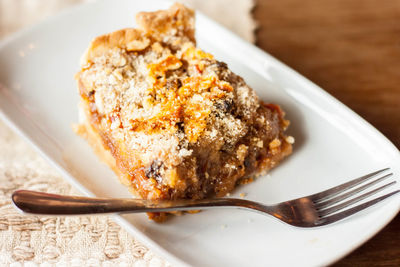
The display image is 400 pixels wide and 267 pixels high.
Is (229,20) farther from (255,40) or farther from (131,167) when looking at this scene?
(131,167)

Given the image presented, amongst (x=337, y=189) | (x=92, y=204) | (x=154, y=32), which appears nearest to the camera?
(x=92, y=204)

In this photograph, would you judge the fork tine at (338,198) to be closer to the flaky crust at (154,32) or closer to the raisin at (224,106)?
the raisin at (224,106)

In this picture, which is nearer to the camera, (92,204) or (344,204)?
(92,204)

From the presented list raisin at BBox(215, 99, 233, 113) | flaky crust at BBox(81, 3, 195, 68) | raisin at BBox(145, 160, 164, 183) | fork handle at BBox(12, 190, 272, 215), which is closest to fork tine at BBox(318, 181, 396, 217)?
fork handle at BBox(12, 190, 272, 215)

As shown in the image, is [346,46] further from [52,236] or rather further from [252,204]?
[52,236]

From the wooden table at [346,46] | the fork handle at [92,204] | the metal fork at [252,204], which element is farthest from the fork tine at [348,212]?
the wooden table at [346,46]

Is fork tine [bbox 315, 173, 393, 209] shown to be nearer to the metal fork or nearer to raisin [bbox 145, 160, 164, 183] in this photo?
the metal fork

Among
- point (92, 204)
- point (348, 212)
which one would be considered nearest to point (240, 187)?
point (348, 212)
